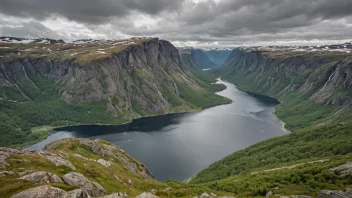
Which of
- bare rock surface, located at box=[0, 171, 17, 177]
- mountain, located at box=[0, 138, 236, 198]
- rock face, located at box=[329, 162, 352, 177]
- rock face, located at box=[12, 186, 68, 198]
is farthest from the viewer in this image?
rock face, located at box=[329, 162, 352, 177]

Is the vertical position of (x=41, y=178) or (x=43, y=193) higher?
(x=43, y=193)

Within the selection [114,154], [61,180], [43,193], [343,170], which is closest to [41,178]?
[61,180]

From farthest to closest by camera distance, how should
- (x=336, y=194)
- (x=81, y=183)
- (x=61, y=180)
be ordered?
(x=336, y=194) → (x=61, y=180) → (x=81, y=183)

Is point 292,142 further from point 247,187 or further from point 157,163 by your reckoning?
point 247,187

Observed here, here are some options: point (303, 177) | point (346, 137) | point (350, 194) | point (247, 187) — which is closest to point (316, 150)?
point (346, 137)

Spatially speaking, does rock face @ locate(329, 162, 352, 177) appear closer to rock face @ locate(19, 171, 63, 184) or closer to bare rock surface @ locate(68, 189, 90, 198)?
bare rock surface @ locate(68, 189, 90, 198)

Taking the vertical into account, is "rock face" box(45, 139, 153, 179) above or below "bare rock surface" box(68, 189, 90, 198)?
below

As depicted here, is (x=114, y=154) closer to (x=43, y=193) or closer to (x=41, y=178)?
(x=41, y=178)

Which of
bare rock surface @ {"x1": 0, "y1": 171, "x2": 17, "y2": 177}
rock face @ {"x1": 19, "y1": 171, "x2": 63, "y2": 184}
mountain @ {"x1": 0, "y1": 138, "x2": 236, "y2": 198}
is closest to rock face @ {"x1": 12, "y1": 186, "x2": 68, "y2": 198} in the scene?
mountain @ {"x1": 0, "y1": 138, "x2": 236, "y2": 198}
